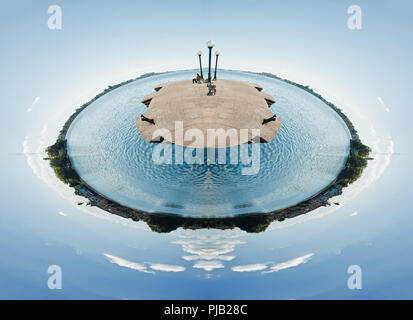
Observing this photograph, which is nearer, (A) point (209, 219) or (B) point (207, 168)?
(A) point (209, 219)

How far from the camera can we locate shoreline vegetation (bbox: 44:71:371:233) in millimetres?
25094

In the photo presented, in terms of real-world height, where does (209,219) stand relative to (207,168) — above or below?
below

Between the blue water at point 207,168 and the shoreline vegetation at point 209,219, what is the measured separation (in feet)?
1.67

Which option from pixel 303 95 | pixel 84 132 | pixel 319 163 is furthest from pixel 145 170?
pixel 303 95

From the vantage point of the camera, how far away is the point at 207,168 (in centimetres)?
2906

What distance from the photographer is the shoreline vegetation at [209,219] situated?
2509cm

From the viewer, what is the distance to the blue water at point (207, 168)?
2656 cm

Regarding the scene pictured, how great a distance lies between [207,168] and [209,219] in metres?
5.40

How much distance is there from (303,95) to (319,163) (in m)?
13.4

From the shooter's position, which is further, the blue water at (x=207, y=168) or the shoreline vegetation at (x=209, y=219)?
the blue water at (x=207, y=168)

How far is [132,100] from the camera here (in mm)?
38562

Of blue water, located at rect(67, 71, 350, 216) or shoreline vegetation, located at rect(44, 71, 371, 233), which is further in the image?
blue water, located at rect(67, 71, 350, 216)

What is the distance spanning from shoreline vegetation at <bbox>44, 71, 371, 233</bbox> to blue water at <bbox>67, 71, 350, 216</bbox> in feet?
1.67

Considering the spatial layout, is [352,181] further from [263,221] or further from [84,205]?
[84,205]
